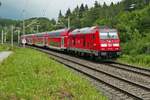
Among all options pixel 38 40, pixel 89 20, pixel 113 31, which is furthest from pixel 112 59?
pixel 89 20

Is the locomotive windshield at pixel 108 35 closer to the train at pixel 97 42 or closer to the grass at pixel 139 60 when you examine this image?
the train at pixel 97 42

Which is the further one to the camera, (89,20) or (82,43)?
(89,20)

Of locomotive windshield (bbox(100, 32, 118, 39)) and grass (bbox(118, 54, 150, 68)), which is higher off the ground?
locomotive windshield (bbox(100, 32, 118, 39))

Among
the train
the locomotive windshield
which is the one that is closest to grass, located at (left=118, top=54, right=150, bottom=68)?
the train

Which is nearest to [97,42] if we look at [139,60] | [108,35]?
[108,35]

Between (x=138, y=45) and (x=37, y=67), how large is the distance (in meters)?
18.5

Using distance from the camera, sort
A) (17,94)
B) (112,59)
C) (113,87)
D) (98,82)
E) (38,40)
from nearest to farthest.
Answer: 1. (17,94)
2. (113,87)
3. (98,82)
4. (112,59)
5. (38,40)

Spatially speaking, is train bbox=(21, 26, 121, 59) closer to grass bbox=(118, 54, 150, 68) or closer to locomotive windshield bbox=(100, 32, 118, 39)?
locomotive windshield bbox=(100, 32, 118, 39)

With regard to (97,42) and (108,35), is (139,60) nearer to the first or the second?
(108,35)

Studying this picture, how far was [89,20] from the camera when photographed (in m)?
116

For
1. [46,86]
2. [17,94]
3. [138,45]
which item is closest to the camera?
[17,94]

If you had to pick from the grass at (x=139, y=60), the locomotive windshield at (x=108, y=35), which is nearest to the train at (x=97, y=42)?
the locomotive windshield at (x=108, y=35)

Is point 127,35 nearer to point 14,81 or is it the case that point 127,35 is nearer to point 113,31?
point 113,31

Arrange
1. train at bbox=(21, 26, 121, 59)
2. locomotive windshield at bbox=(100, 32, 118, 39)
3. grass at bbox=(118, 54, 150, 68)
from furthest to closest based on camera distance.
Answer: locomotive windshield at bbox=(100, 32, 118, 39) < train at bbox=(21, 26, 121, 59) < grass at bbox=(118, 54, 150, 68)
